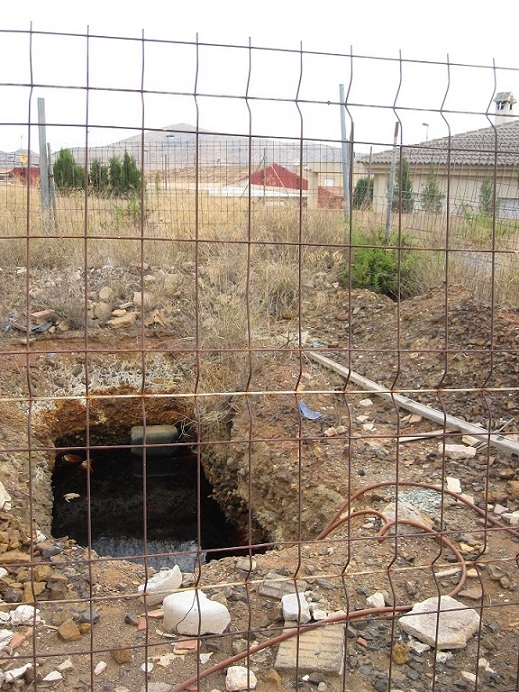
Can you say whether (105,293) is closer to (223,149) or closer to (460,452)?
(460,452)

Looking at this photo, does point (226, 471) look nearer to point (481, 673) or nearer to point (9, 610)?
point (9, 610)

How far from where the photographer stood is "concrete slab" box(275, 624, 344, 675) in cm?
226

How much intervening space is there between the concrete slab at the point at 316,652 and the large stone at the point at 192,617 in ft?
0.86

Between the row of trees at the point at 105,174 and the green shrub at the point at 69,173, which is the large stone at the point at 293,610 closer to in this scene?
the row of trees at the point at 105,174

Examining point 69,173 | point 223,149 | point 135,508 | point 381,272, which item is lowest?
point 135,508

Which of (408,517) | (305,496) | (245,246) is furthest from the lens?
(245,246)

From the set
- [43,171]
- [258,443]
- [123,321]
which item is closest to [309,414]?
[258,443]

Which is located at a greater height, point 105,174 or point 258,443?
point 105,174

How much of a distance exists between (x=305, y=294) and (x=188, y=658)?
5.72 metres

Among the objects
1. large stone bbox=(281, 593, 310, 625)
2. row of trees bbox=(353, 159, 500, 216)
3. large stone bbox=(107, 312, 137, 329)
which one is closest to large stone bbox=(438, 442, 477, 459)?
large stone bbox=(281, 593, 310, 625)

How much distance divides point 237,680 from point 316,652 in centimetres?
29

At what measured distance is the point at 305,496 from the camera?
4332 mm

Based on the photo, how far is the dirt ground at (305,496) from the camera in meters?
2.24

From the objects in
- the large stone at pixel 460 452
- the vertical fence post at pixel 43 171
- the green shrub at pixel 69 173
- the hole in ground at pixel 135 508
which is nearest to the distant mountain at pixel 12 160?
the vertical fence post at pixel 43 171
